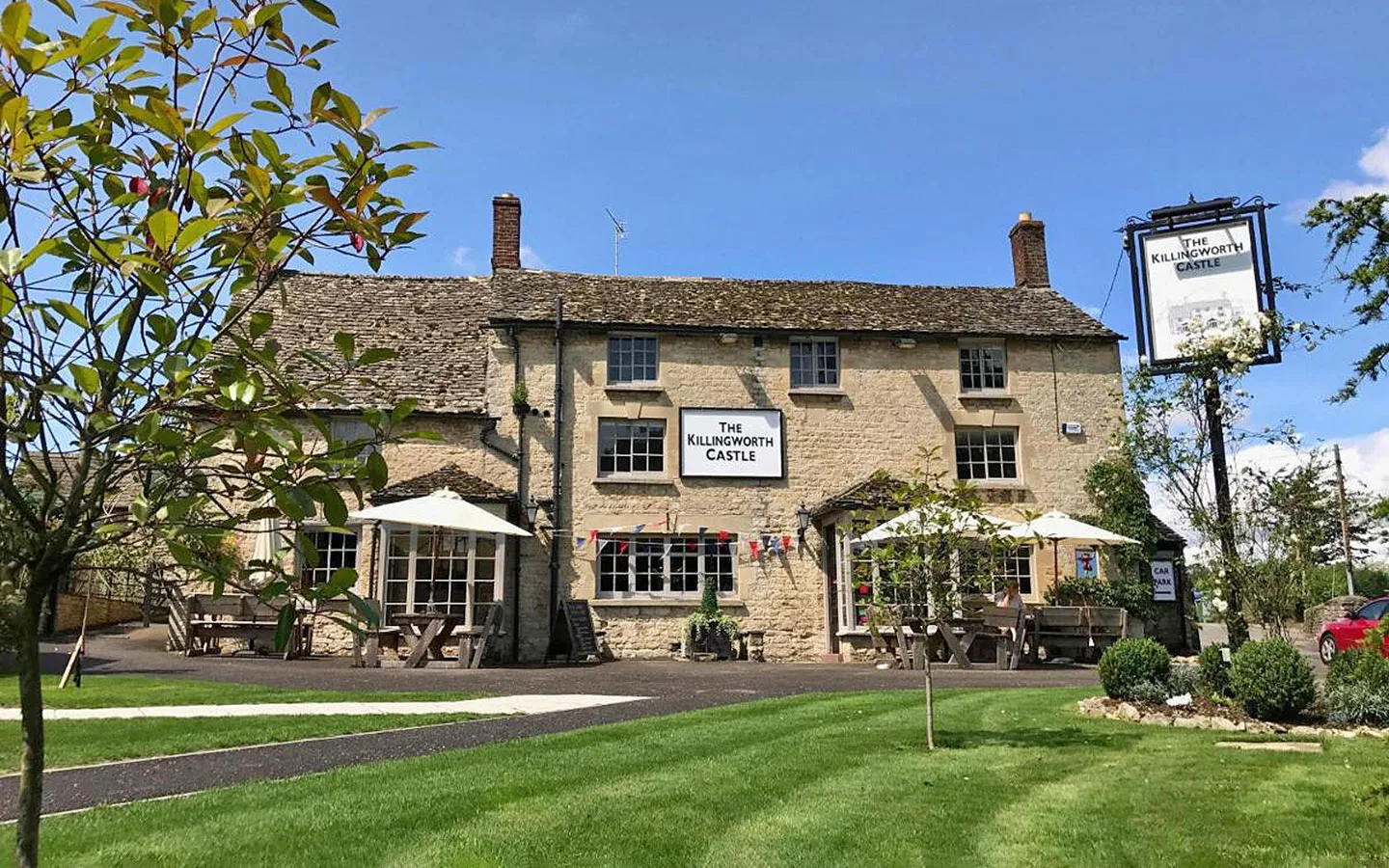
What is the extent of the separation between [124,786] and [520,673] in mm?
8571

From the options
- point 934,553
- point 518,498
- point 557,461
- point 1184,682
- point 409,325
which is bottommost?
point 1184,682

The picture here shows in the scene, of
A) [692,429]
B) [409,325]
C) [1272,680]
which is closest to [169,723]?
[1272,680]

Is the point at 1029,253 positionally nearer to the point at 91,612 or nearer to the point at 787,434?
the point at 787,434

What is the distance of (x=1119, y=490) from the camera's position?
19.4 meters

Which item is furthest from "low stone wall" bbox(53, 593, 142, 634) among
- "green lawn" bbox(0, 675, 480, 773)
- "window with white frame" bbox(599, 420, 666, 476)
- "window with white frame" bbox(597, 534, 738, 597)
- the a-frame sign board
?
"window with white frame" bbox(599, 420, 666, 476)

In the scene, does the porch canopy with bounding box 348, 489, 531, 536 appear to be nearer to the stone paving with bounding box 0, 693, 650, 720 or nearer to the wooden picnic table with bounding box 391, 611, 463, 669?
the wooden picnic table with bounding box 391, 611, 463, 669

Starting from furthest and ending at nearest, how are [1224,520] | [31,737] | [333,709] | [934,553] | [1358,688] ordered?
[1224,520] → [333,709] → [1358,688] → [934,553] → [31,737]

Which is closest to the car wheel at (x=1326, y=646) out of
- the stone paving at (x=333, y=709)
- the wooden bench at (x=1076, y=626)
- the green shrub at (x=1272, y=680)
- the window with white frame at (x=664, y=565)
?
the wooden bench at (x=1076, y=626)

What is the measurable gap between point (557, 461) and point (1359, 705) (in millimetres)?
13441

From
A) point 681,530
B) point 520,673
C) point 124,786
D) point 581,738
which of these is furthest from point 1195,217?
point 124,786

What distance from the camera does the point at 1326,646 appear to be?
17.8 meters

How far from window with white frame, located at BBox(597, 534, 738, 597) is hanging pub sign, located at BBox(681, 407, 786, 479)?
55.1 inches

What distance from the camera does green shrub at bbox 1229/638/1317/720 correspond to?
8.79 meters

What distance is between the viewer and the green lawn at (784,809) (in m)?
4.70
